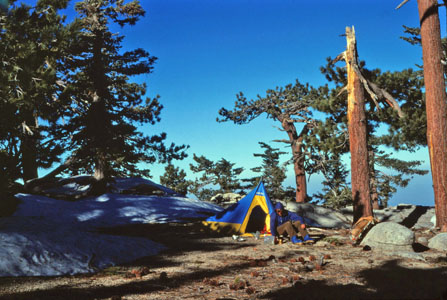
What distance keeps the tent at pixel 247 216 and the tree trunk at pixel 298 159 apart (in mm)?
9475

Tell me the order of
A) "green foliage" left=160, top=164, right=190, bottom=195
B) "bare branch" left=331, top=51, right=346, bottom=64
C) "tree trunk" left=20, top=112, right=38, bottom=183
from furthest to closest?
"green foliage" left=160, top=164, right=190, bottom=195, "tree trunk" left=20, top=112, right=38, bottom=183, "bare branch" left=331, top=51, right=346, bottom=64

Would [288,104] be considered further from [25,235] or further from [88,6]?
[25,235]

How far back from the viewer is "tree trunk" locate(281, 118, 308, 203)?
70.4 feet

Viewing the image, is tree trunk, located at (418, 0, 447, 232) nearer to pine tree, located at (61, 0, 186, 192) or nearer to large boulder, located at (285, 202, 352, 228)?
large boulder, located at (285, 202, 352, 228)

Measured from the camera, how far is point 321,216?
575 inches

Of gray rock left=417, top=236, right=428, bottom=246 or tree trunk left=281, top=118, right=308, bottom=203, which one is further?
tree trunk left=281, top=118, right=308, bottom=203

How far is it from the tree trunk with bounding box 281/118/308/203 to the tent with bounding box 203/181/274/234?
9.48 m

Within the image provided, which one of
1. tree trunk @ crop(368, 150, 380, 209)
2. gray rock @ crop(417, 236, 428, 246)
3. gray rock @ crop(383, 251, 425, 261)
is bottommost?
gray rock @ crop(417, 236, 428, 246)

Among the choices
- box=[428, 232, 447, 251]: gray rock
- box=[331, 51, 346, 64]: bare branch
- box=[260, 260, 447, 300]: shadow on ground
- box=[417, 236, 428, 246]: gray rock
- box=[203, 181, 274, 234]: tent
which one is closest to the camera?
box=[260, 260, 447, 300]: shadow on ground

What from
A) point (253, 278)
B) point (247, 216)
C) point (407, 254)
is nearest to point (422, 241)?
point (407, 254)

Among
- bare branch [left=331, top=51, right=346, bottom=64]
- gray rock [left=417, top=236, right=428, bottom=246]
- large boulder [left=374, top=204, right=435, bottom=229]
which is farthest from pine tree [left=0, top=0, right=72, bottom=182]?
large boulder [left=374, top=204, right=435, bottom=229]

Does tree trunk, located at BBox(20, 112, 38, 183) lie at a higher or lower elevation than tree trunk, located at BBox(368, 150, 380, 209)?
higher

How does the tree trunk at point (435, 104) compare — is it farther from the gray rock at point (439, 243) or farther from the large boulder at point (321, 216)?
the large boulder at point (321, 216)

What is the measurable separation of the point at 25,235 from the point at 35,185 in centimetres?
1296
